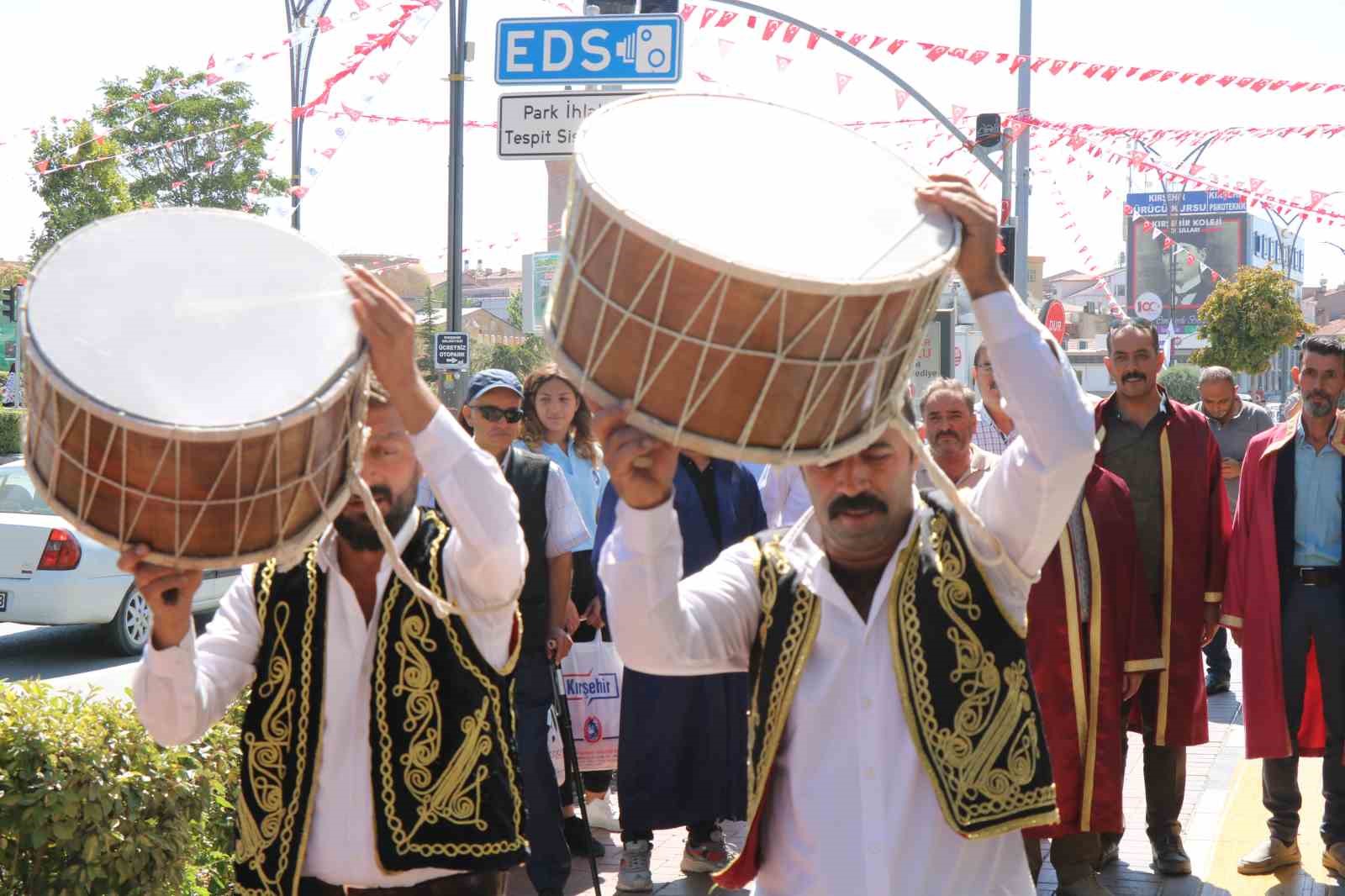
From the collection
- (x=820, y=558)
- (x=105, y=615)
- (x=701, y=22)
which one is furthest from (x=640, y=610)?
(x=701, y=22)

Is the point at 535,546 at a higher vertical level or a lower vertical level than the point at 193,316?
lower

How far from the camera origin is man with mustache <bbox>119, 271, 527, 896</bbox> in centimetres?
330

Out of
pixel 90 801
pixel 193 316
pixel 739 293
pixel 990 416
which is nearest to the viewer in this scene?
pixel 739 293

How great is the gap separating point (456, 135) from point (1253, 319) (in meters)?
33.2

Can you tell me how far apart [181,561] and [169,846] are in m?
2.21

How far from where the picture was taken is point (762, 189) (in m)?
2.64

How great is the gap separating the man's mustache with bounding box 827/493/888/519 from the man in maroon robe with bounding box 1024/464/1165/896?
2.80 m

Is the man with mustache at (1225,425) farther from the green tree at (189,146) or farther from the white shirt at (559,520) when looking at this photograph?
the green tree at (189,146)

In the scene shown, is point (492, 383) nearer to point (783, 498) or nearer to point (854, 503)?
point (783, 498)

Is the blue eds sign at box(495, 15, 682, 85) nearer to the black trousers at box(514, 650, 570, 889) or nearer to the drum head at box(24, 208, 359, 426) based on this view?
the black trousers at box(514, 650, 570, 889)

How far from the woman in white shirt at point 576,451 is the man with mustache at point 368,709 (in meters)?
3.49

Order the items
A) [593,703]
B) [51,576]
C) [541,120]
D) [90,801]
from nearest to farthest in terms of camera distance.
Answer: [90,801] → [593,703] → [541,120] → [51,576]

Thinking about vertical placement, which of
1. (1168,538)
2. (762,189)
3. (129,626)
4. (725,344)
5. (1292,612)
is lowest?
(129,626)

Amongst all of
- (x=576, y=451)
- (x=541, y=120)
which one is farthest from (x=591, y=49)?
(x=576, y=451)
